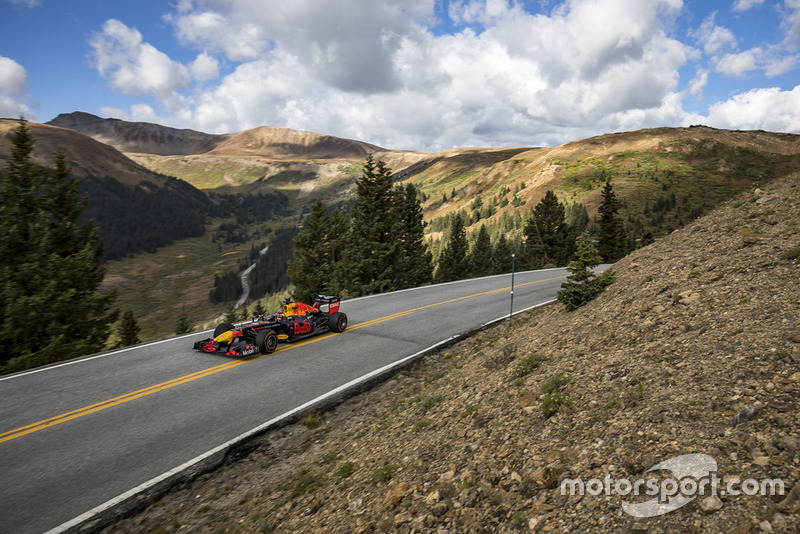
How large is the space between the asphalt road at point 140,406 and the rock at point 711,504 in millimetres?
6943

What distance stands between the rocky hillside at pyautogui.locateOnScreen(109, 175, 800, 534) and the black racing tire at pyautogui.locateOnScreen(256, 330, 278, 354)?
3.33 metres

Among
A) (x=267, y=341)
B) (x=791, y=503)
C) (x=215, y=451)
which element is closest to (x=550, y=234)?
→ (x=267, y=341)

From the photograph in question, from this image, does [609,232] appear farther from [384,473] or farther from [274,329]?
[384,473]

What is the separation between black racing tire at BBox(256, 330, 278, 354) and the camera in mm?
10383

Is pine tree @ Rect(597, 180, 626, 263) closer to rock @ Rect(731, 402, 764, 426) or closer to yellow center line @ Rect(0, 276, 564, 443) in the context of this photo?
yellow center line @ Rect(0, 276, 564, 443)

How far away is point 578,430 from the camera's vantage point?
4832 mm

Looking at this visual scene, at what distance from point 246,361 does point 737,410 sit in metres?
10.1

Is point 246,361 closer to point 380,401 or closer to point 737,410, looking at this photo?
point 380,401

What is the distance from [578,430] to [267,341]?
27.7 feet

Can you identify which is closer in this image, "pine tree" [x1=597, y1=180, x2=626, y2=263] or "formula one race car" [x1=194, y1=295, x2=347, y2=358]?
"formula one race car" [x1=194, y1=295, x2=347, y2=358]

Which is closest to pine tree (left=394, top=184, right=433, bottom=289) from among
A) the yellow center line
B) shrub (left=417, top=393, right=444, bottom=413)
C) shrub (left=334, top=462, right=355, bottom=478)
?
the yellow center line

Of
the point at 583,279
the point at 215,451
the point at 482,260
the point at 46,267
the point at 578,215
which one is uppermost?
the point at 578,215

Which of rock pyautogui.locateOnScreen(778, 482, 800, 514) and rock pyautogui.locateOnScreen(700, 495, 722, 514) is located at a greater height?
rock pyautogui.locateOnScreen(778, 482, 800, 514)

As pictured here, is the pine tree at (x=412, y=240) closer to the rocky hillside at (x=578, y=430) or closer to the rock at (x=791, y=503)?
the rocky hillside at (x=578, y=430)
